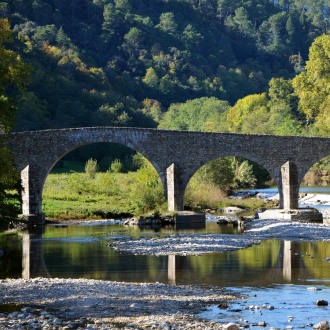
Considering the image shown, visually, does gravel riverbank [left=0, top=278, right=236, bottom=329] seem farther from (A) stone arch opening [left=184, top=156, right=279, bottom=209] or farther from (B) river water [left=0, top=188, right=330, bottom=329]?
(A) stone arch opening [left=184, top=156, right=279, bottom=209]

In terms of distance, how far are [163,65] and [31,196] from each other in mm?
103587

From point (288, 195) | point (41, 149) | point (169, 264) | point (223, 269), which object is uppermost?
point (41, 149)

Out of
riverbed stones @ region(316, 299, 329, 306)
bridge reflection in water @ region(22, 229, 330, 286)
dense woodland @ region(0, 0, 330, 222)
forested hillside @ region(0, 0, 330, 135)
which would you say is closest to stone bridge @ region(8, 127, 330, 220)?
bridge reflection in water @ region(22, 229, 330, 286)

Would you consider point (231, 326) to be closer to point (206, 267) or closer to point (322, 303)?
point (322, 303)

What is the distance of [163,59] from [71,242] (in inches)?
4550

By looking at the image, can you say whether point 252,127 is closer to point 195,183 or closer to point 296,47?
point 195,183

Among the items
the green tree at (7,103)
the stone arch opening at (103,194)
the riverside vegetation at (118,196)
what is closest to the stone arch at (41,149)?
the stone arch opening at (103,194)

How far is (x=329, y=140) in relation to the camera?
180 ft

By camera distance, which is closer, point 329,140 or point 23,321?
point 23,321

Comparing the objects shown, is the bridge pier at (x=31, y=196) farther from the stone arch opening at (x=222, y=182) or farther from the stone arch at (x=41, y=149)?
the stone arch opening at (x=222, y=182)

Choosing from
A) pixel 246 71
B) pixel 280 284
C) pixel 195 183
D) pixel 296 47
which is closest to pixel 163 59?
pixel 246 71

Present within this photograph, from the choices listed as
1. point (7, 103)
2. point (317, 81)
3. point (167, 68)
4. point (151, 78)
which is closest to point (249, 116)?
point (317, 81)

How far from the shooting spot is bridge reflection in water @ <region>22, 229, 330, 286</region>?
96.0 feet

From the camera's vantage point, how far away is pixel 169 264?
3297cm
